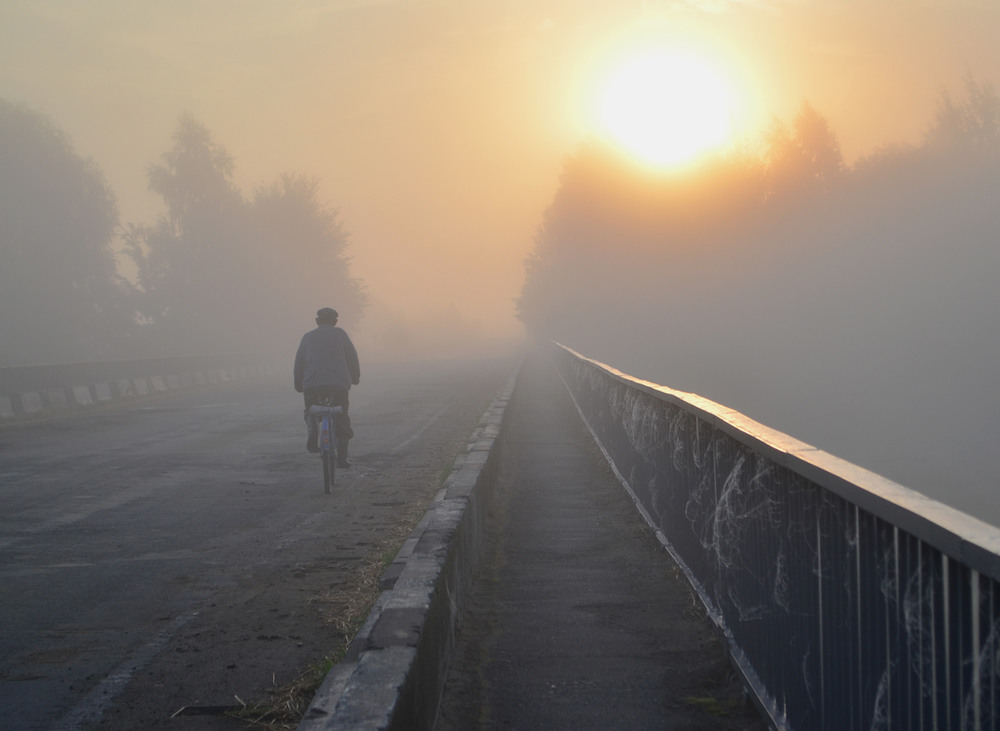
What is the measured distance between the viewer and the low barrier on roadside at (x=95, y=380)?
19617mm

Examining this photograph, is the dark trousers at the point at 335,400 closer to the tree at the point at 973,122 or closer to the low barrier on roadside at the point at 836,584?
the low barrier on roadside at the point at 836,584

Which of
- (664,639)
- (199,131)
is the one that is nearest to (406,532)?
(664,639)

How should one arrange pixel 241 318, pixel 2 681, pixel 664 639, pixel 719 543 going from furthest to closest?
pixel 241 318
pixel 664 639
pixel 719 543
pixel 2 681

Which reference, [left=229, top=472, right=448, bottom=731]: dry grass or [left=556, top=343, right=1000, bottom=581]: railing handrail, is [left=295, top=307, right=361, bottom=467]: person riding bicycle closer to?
[left=229, top=472, right=448, bottom=731]: dry grass

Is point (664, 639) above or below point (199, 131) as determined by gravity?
below

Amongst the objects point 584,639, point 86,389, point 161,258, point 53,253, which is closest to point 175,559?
point 584,639

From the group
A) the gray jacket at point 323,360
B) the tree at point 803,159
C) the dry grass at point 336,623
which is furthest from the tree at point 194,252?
the dry grass at point 336,623

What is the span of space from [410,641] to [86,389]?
24255 millimetres

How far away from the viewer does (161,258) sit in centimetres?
4662

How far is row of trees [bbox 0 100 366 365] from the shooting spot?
37281mm

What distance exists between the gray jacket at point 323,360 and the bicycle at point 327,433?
25 cm

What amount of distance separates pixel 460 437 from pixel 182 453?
4224mm

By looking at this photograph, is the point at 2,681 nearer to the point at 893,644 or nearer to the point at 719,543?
A: the point at 719,543

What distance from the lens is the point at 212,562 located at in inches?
250
